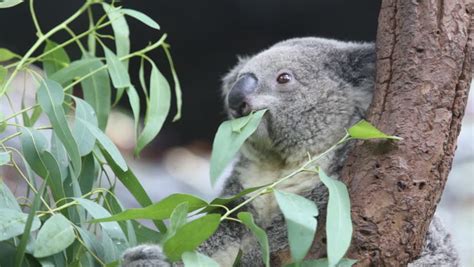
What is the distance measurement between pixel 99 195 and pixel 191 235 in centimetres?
73

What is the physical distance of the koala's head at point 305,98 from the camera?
280cm

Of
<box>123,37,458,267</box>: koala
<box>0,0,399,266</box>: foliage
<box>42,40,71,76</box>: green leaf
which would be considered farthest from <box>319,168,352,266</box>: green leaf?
<box>42,40,71,76</box>: green leaf

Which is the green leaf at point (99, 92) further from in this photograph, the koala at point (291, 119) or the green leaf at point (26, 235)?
the green leaf at point (26, 235)

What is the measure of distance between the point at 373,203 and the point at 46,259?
880 millimetres

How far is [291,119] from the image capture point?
283 centimetres

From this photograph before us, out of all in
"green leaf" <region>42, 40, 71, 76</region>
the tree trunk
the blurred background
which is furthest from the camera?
the blurred background

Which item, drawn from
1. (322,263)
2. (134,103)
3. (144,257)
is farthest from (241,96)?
(322,263)

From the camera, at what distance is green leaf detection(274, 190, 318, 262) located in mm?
1938

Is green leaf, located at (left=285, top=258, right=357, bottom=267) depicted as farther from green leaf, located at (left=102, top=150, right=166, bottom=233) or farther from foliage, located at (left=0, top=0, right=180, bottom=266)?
green leaf, located at (left=102, top=150, right=166, bottom=233)

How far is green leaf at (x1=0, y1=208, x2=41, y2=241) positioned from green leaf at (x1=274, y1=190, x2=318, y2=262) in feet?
2.13

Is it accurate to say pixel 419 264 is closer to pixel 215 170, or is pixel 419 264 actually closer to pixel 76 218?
pixel 215 170

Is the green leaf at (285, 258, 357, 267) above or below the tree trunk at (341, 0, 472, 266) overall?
below

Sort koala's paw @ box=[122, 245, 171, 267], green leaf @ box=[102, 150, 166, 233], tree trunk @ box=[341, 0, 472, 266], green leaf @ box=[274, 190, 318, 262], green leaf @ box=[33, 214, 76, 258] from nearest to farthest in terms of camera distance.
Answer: green leaf @ box=[274, 190, 318, 262]
green leaf @ box=[33, 214, 76, 258]
tree trunk @ box=[341, 0, 472, 266]
koala's paw @ box=[122, 245, 171, 267]
green leaf @ box=[102, 150, 166, 233]

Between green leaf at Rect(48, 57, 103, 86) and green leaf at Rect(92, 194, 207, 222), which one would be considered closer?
green leaf at Rect(92, 194, 207, 222)
